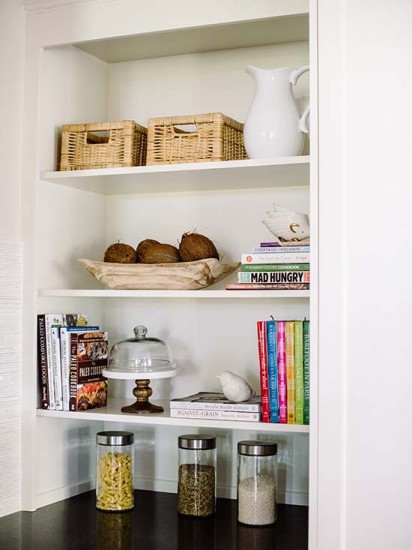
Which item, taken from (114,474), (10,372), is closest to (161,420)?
(114,474)

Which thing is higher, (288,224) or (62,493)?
(288,224)

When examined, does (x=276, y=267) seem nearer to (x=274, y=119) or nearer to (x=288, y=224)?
(x=288, y=224)

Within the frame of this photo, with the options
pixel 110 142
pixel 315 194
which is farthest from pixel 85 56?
pixel 315 194

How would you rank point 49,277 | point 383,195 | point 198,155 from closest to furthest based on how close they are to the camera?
point 383,195 → point 198,155 → point 49,277

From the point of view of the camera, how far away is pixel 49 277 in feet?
8.16

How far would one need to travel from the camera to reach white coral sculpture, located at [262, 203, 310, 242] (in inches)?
86.7

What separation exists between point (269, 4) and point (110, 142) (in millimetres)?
603

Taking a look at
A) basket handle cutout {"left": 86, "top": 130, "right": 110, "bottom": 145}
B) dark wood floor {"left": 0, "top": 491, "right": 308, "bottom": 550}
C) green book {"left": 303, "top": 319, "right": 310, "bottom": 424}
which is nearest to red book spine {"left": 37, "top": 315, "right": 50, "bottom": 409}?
dark wood floor {"left": 0, "top": 491, "right": 308, "bottom": 550}

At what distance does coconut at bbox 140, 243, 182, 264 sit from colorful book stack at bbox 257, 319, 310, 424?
14.5 inches

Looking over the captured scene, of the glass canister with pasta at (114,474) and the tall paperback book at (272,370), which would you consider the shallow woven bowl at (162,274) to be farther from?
the glass canister with pasta at (114,474)

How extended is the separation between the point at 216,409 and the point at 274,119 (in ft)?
2.62

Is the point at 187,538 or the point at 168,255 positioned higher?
the point at 168,255

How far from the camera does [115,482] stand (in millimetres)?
2391

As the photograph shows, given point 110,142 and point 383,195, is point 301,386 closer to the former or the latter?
point 383,195
